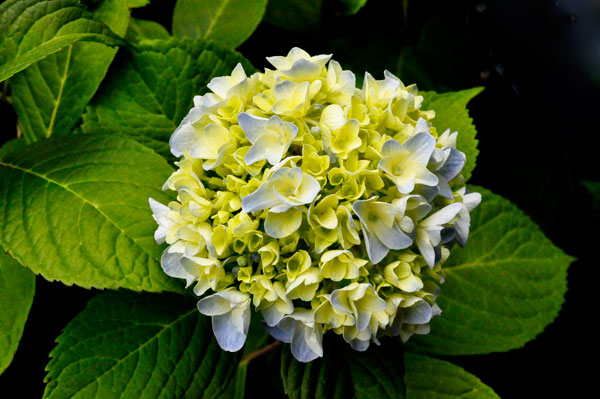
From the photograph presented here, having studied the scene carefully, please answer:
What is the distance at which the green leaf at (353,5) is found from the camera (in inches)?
46.7

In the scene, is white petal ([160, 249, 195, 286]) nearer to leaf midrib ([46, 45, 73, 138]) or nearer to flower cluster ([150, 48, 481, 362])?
flower cluster ([150, 48, 481, 362])

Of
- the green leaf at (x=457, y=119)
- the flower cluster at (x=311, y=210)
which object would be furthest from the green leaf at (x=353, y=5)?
the flower cluster at (x=311, y=210)

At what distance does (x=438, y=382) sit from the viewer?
47.8 inches

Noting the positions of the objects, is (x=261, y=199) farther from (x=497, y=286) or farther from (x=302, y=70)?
(x=497, y=286)

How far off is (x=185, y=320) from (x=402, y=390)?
15.5 inches

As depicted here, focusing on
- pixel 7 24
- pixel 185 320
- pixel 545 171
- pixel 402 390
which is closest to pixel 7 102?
pixel 7 24

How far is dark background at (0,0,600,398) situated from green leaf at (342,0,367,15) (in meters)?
0.15

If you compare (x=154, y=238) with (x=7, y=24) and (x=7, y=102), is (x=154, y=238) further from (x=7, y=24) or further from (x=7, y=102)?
(x=7, y=102)

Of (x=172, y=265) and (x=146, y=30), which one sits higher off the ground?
(x=146, y=30)

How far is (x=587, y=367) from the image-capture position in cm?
170

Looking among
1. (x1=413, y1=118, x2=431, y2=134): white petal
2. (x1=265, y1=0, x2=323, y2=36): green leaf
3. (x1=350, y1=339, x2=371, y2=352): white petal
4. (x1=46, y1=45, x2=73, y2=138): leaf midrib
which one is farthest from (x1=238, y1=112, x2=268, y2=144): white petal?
(x1=265, y1=0, x2=323, y2=36): green leaf

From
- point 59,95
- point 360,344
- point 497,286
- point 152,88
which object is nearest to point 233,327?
point 360,344

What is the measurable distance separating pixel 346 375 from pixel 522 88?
105 cm

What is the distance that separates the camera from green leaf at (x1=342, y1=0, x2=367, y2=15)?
119 centimetres
